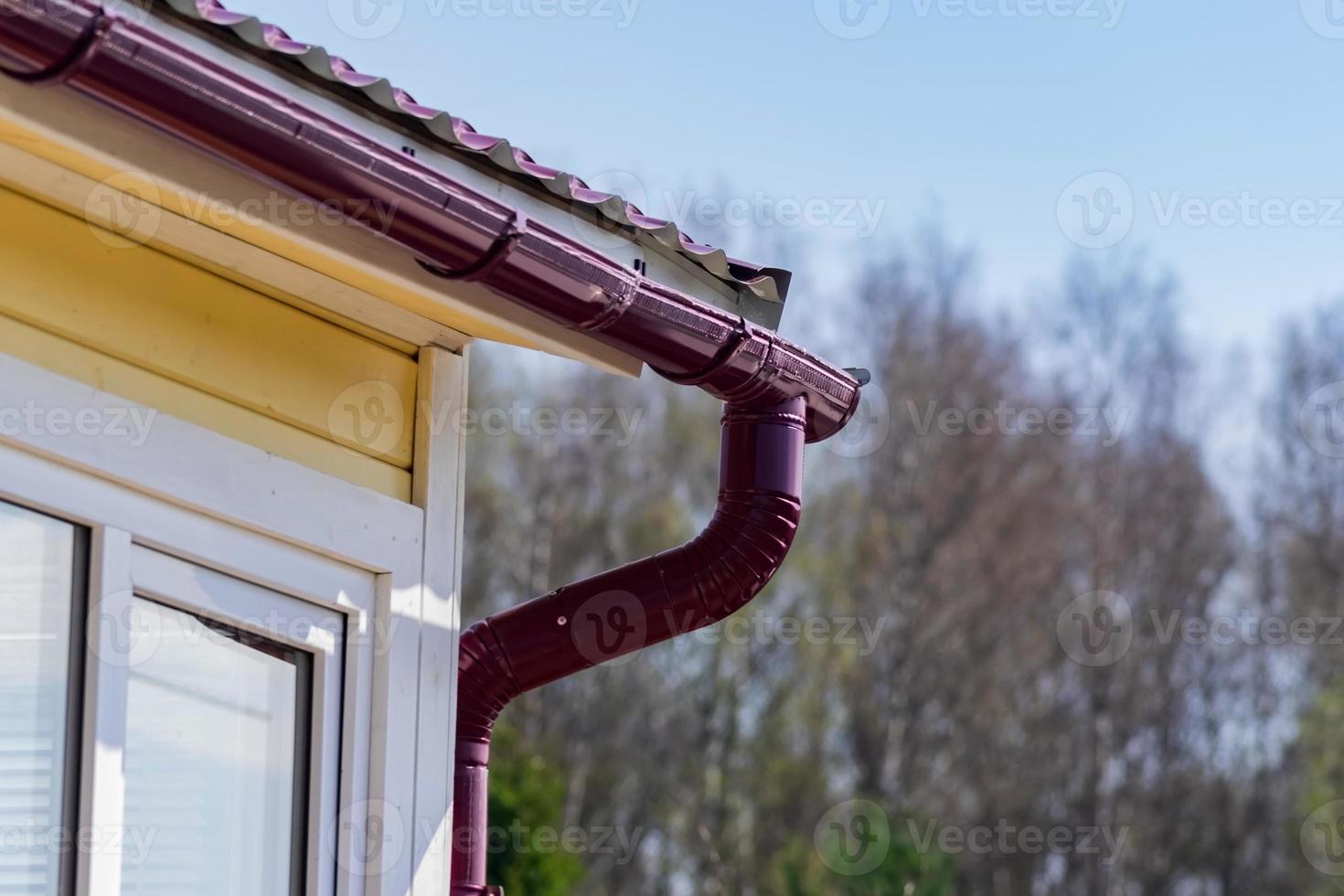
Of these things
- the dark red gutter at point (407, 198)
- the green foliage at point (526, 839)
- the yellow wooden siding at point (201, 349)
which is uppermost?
the dark red gutter at point (407, 198)

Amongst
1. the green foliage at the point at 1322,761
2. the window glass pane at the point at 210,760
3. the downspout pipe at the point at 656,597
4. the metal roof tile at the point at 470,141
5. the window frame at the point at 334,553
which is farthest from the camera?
the green foliage at the point at 1322,761

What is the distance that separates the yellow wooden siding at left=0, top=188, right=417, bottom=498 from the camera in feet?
9.28

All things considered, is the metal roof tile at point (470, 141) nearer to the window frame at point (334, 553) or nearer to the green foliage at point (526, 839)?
the window frame at point (334, 553)

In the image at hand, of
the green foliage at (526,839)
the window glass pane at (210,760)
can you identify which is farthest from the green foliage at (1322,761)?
the window glass pane at (210,760)

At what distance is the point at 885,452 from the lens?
71.3 feet

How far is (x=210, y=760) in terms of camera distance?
3.01 meters

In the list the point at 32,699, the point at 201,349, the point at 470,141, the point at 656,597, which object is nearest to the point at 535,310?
the point at 470,141

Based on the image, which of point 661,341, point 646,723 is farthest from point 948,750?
point 661,341

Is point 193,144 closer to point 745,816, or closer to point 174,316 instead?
point 174,316

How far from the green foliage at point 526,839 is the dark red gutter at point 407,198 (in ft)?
28.3

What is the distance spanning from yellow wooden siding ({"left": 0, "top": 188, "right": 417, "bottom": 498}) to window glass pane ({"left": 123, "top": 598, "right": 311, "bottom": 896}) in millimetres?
409

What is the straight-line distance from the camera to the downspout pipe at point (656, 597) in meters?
3.89

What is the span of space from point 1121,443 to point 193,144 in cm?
2174

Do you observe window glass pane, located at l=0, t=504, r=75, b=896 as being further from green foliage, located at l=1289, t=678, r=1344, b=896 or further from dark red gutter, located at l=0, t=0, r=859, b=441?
green foliage, located at l=1289, t=678, r=1344, b=896
